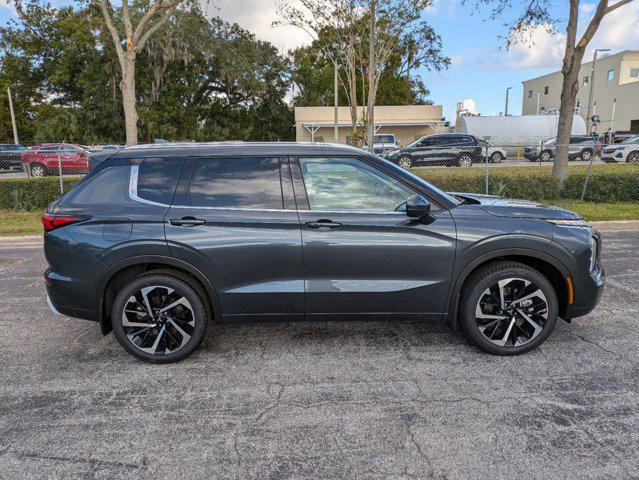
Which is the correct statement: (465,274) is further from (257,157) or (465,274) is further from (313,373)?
(257,157)

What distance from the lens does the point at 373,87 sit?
20.7 meters

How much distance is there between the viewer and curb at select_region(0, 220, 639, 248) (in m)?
8.91

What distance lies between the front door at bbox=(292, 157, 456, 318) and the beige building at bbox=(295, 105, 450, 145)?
121 feet

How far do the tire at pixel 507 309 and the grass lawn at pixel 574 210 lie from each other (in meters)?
7.04

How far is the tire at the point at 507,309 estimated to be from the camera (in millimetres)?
3598

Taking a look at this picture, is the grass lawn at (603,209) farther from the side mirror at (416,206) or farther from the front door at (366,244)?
the side mirror at (416,206)

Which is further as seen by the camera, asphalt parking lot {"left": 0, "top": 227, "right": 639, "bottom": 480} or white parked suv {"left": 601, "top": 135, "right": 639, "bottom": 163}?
white parked suv {"left": 601, "top": 135, "right": 639, "bottom": 163}

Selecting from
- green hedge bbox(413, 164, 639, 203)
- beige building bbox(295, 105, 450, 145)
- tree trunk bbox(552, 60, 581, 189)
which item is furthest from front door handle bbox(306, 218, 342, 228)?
beige building bbox(295, 105, 450, 145)

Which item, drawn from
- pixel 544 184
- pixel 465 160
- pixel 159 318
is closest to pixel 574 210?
pixel 544 184

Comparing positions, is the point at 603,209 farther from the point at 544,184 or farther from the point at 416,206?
the point at 416,206

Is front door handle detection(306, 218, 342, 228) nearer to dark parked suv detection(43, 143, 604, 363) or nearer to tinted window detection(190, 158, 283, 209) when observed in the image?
dark parked suv detection(43, 143, 604, 363)

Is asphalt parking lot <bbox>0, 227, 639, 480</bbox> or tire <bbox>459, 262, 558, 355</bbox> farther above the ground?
tire <bbox>459, 262, 558, 355</bbox>

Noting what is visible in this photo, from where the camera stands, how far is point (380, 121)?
40438 mm

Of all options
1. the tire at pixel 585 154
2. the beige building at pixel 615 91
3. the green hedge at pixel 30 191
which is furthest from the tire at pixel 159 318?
the beige building at pixel 615 91
